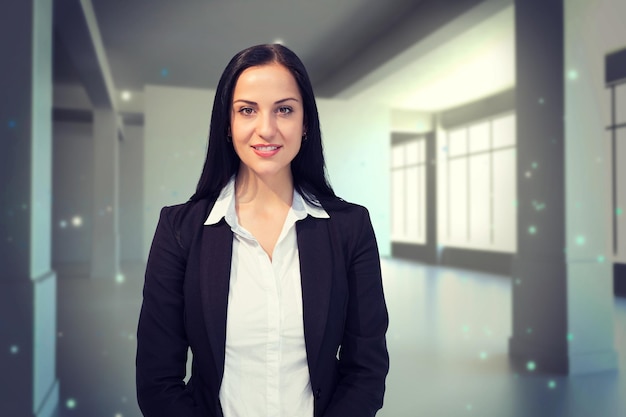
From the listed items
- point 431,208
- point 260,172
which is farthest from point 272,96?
point 431,208

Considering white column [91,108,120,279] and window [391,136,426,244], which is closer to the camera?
white column [91,108,120,279]

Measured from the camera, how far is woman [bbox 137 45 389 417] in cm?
96

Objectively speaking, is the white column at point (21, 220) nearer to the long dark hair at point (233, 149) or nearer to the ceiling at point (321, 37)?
the long dark hair at point (233, 149)

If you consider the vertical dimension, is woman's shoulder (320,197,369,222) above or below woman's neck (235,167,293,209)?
below

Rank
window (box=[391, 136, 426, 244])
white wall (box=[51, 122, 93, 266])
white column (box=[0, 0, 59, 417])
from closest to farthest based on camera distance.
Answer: white column (box=[0, 0, 59, 417])
white wall (box=[51, 122, 93, 266])
window (box=[391, 136, 426, 244])

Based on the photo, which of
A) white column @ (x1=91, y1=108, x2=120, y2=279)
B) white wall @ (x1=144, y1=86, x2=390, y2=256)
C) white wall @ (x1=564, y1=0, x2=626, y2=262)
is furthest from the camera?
white column @ (x1=91, y1=108, x2=120, y2=279)

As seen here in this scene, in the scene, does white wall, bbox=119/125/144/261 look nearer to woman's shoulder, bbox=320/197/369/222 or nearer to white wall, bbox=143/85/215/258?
white wall, bbox=143/85/215/258

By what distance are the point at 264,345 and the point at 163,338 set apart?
0.20 meters

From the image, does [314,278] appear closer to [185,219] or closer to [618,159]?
[185,219]

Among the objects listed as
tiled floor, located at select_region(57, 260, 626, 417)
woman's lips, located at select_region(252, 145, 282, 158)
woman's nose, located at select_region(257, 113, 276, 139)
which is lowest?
tiled floor, located at select_region(57, 260, 626, 417)

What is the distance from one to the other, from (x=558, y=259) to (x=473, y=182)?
601cm

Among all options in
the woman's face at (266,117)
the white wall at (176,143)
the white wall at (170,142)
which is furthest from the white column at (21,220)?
the white wall at (170,142)

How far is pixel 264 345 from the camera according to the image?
3.16 feet

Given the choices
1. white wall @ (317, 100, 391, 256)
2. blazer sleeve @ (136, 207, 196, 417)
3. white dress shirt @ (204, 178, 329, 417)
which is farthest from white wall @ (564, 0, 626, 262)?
white wall @ (317, 100, 391, 256)
